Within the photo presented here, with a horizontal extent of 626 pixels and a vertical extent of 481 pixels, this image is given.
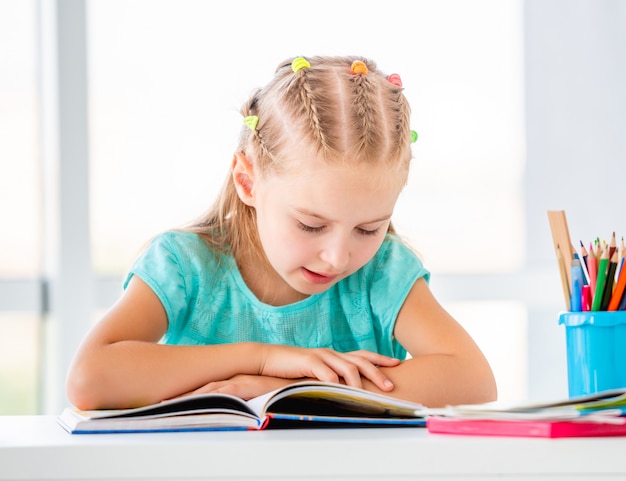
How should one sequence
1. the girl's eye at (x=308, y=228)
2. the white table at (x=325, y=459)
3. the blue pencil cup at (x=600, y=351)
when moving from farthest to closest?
the girl's eye at (x=308, y=228) → the blue pencil cup at (x=600, y=351) → the white table at (x=325, y=459)

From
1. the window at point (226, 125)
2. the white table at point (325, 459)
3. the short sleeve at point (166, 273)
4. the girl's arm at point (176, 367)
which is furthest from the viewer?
the window at point (226, 125)

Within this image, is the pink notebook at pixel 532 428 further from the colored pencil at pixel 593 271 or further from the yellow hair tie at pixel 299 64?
the yellow hair tie at pixel 299 64

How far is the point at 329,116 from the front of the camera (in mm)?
1088

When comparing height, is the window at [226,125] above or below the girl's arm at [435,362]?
above

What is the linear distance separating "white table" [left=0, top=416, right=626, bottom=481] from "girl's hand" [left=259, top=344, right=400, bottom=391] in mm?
303

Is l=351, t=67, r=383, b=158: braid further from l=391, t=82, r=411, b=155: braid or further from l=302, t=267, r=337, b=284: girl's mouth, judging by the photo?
l=302, t=267, r=337, b=284: girl's mouth

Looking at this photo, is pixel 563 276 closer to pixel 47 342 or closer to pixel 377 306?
pixel 377 306

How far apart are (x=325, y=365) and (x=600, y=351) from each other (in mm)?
297

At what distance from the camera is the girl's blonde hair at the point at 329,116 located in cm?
107

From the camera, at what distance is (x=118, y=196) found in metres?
2.23

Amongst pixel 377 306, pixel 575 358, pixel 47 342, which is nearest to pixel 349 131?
pixel 377 306

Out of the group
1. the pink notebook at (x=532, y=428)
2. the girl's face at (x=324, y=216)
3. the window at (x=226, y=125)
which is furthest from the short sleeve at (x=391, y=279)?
the window at (x=226, y=125)

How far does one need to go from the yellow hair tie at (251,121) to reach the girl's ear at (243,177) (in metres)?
0.04

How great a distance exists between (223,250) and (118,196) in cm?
101
